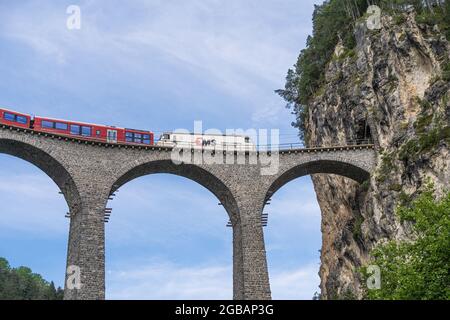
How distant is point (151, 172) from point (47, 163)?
29.2ft

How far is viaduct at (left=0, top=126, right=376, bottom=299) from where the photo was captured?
41.0 metres

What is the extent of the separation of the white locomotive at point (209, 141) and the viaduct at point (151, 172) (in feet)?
7.60

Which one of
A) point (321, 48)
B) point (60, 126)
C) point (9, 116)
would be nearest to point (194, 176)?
point (60, 126)

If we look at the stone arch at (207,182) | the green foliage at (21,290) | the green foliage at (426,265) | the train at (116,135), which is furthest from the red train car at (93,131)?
the green foliage at (21,290)

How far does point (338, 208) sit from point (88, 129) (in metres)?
29.2

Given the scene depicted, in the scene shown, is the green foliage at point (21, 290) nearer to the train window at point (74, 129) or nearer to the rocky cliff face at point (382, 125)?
the train window at point (74, 129)

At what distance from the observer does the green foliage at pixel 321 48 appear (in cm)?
6106

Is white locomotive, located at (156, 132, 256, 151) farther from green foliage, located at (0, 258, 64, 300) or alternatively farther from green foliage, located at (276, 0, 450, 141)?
green foliage, located at (0, 258, 64, 300)

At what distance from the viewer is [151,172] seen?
47594 millimetres

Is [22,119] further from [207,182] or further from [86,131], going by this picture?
[207,182]

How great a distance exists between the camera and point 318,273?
67.1 m

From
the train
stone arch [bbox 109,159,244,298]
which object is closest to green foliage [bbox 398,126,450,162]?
the train
